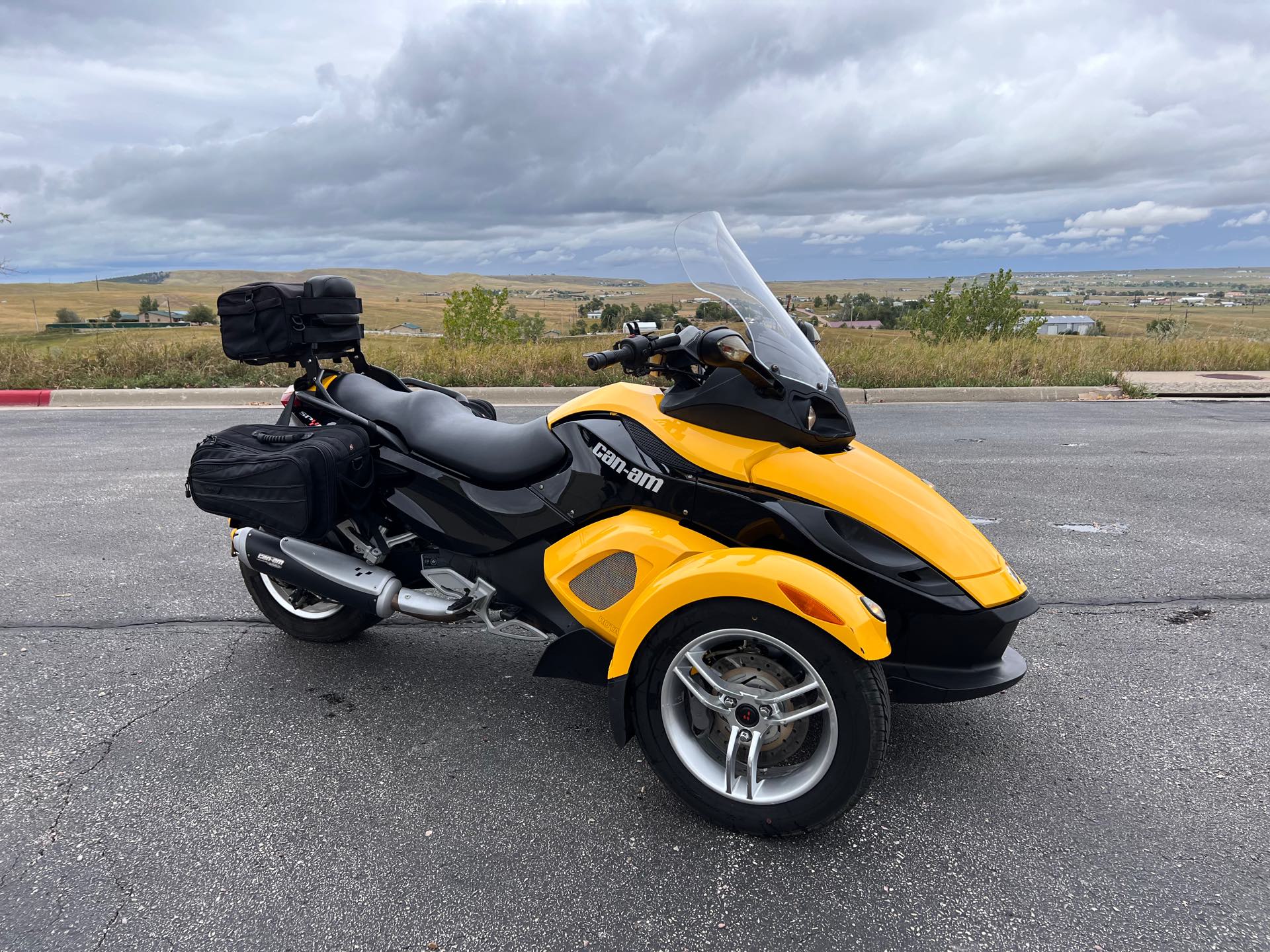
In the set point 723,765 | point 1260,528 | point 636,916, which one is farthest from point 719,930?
point 1260,528

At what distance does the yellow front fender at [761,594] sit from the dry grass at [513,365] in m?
9.52

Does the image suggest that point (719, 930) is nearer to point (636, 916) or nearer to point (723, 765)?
point (636, 916)

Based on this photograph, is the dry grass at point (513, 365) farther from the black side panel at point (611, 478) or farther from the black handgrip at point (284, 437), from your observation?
the black side panel at point (611, 478)

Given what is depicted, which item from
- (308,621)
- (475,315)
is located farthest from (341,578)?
(475,315)

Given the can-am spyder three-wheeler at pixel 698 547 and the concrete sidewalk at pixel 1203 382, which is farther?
the concrete sidewalk at pixel 1203 382

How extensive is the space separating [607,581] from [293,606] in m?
1.80

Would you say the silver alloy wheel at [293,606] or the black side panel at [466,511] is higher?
the black side panel at [466,511]

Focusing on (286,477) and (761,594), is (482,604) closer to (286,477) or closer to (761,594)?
(286,477)

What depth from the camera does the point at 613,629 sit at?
104 inches

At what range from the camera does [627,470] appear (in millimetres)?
2645

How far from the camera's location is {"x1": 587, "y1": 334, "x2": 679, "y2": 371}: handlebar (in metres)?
2.53

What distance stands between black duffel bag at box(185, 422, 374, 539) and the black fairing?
1330mm

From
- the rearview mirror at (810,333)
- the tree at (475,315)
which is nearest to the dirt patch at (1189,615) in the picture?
the rearview mirror at (810,333)

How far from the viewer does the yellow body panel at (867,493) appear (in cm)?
240
